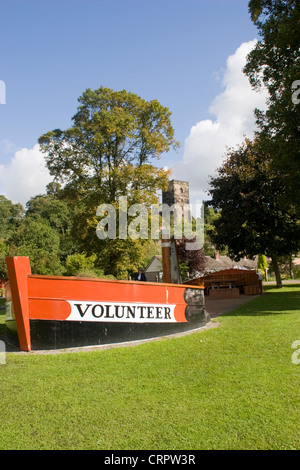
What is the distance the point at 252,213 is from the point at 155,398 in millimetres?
19797

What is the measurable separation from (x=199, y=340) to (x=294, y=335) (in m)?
1.98

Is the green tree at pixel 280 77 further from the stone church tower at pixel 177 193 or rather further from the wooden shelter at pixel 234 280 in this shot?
the stone church tower at pixel 177 193

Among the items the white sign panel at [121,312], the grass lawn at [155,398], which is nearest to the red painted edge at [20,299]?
the grass lawn at [155,398]

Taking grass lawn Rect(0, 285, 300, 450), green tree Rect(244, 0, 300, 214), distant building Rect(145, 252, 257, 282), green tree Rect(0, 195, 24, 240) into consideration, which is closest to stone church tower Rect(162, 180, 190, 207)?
distant building Rect(145, 252, 257, 282)

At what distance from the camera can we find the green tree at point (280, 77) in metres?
11.2

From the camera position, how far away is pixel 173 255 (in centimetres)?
1021

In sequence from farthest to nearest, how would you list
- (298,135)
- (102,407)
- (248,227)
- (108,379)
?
(248,227), (298,135), (108,379), (102,407)

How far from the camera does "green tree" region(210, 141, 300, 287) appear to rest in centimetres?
2262

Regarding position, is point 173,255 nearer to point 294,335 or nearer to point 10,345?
point 294,335

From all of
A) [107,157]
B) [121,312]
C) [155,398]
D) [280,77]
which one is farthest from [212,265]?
[155,398]

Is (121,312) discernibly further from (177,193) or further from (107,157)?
(177,193)

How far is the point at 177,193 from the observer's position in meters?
93.5

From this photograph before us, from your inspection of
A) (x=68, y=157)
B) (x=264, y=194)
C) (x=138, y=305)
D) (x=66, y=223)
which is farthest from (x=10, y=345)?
(x=66, y=223)

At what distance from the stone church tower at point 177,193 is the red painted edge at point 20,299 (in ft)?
280
